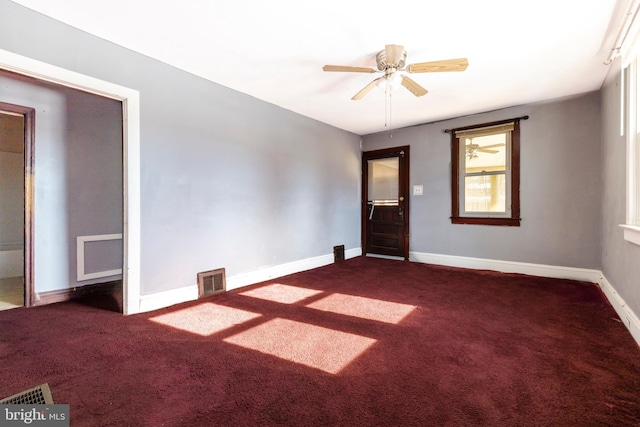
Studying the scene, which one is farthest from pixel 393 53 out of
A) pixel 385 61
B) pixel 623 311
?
pixel 623 311

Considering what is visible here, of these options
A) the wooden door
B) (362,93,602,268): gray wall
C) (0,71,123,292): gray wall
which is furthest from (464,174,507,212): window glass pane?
(0,71,123,292): gray wall

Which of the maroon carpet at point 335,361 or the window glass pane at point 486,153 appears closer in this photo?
the maroon carpet at point 335,361

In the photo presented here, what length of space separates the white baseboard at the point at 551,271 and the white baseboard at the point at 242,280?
5.26 feet

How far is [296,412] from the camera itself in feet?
4.27

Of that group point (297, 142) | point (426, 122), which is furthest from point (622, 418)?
point (426, 122)

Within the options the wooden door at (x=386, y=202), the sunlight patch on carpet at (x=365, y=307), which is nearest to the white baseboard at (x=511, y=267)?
the wooden door at (x=386, y=202)

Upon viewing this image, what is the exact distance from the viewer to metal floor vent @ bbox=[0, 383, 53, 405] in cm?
130

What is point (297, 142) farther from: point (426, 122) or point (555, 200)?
point (555, 200)

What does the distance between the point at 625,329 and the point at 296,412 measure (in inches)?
102

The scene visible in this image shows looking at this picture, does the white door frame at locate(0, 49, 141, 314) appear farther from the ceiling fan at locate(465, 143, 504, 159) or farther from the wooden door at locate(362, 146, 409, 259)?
the ceiling fan at locate(465, 143, 504, 159)

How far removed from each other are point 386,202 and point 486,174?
1.72m

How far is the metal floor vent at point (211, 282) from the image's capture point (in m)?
3.05

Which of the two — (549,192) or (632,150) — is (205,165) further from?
(549,192)

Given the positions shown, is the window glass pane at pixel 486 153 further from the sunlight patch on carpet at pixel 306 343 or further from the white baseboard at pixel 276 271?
the sunlight patch on carpet at pixel 306 343
